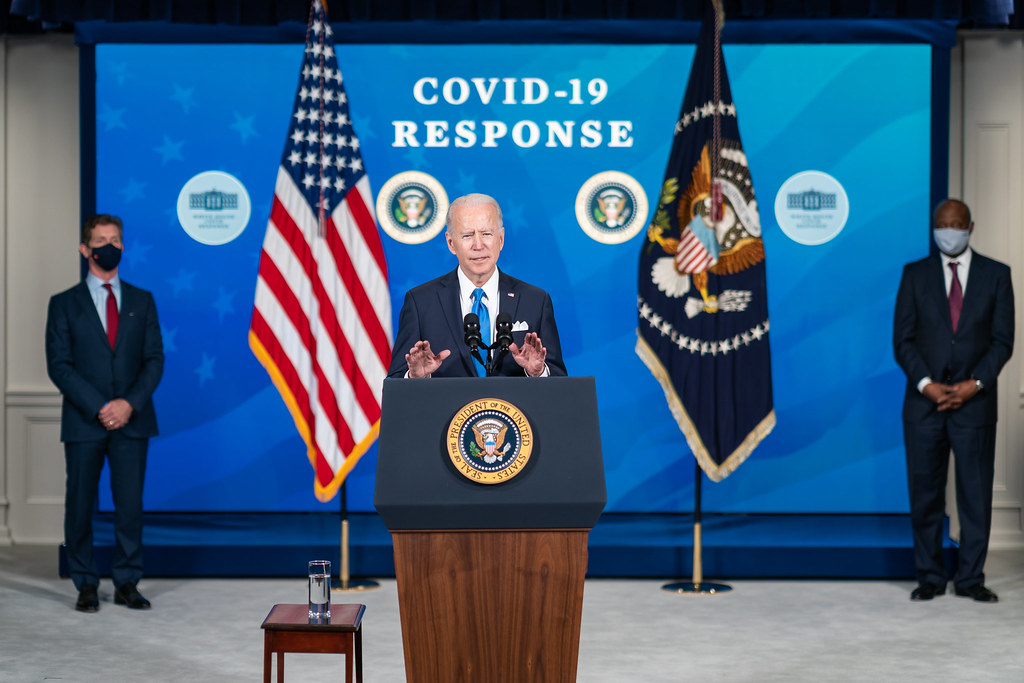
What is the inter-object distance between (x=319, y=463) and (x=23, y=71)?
339 centimetres

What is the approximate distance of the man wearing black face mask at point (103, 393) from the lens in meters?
5.16

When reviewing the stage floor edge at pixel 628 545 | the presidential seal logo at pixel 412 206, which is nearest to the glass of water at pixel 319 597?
the stage floor edge at pixel 628 545

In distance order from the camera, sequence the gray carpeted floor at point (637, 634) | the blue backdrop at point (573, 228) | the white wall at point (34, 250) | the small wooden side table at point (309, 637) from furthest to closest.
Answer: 1. the white wall at point (34, 250)
2. the blue backdrop at point (573, 228)
3. the gray carpeted floor at point (637, 634)
4. the small wooden side table at point (309, 637)

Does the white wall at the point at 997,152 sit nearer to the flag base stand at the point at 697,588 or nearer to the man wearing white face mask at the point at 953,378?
the man wearing white face mask at the point at 953,378

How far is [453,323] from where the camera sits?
9.55ft

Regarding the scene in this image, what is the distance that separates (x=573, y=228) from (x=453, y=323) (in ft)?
10.8

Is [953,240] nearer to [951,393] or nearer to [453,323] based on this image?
[951,393]

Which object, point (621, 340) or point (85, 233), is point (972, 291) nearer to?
point (621, 340)

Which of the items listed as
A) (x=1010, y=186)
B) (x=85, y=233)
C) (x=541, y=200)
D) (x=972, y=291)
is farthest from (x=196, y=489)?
(x=1010, y=186)

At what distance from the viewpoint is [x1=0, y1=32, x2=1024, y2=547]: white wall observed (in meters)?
6.77

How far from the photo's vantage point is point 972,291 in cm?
543

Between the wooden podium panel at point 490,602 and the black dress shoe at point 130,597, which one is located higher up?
the wooden podium panel at point 490,602

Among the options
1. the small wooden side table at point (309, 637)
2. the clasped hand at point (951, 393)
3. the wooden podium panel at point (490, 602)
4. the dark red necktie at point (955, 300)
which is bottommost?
the small wooden side table at point (309, 637)

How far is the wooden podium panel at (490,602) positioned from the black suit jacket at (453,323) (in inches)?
22.7
